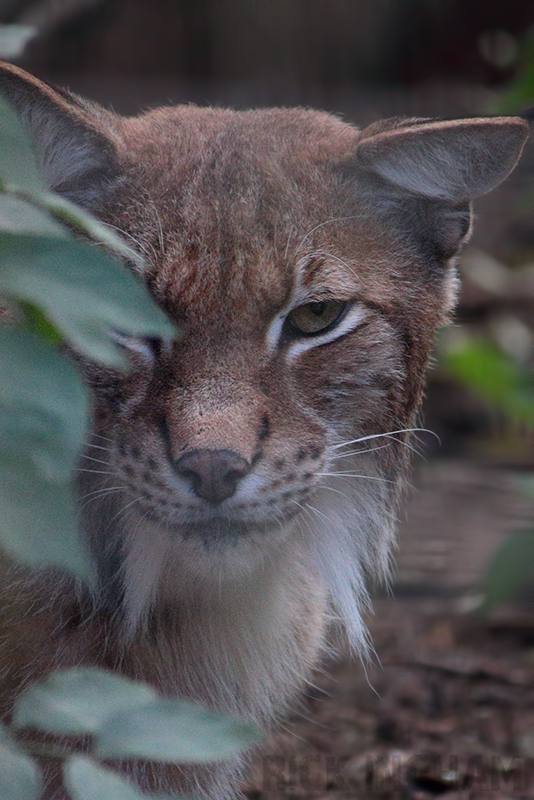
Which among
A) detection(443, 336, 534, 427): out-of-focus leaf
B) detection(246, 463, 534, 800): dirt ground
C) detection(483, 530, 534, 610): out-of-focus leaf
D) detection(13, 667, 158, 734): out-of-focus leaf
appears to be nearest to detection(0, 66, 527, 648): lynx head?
detection(443, 336, 534, 427): out-of-focus leaf

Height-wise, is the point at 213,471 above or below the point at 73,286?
below

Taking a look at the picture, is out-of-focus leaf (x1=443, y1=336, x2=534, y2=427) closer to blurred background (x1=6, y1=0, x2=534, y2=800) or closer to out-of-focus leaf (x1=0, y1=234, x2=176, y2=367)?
blurred background (x1=6, y1=0, x2=534, y2=800)

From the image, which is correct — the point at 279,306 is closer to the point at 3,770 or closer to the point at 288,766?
the point at 3,770

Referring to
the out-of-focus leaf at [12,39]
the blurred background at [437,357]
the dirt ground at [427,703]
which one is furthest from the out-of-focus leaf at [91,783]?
the dirt ground at [427,703]

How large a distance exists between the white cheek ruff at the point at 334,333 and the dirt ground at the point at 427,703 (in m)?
1.72

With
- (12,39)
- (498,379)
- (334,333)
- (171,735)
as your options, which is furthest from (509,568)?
(12,39)

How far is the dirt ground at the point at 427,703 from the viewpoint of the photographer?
3682 millimetres

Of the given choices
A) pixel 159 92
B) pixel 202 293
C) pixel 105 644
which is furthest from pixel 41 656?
pixel 159 92

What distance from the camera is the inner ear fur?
2.31m

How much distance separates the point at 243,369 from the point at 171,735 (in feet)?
3.45

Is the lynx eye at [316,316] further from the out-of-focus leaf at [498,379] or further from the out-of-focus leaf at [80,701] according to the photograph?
the out-of-focus leaf at [80,701]

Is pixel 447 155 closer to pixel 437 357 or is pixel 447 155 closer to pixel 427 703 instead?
pixel 437 357

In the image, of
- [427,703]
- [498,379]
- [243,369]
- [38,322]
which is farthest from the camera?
[427,703]

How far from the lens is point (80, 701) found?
1.25 metres
